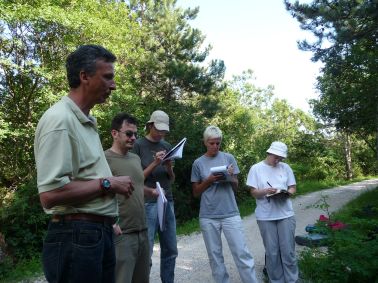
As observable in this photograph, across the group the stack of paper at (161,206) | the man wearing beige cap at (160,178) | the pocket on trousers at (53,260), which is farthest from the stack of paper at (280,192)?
the pocket on trousers at (53,260)

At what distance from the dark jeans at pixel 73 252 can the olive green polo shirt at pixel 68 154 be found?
0.09 meters

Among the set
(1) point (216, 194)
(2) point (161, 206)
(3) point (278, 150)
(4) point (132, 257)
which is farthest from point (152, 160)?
(3) point (278, 150)

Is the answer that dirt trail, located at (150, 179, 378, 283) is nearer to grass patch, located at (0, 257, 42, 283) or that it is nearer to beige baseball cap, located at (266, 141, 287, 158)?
beige baseball cap, located at (266, 141, 287, 158)

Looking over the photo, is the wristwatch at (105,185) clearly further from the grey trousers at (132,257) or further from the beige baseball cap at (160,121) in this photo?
the beige baseball cap at (160,121)

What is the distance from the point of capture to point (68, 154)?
1.88 meters

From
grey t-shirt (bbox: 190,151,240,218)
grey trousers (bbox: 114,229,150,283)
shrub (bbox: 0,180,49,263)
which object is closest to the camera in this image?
grey trousers (bbox: 114,229,150,283)

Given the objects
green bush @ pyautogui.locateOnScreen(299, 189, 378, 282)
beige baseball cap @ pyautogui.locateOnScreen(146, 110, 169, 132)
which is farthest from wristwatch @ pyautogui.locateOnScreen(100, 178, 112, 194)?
green bush @ pyautogui.locateOnScreen(299, 189, 378, 282)

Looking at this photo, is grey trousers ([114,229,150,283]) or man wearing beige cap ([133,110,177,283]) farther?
man wearing beige cap ([133,110,177,283])

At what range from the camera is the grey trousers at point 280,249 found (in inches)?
178

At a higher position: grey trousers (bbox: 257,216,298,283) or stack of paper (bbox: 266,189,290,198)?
stack of paper (bbox: 266,189,290,198)

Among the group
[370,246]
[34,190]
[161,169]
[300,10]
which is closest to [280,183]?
[370,246]

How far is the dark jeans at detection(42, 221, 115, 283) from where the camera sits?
1.95 metres

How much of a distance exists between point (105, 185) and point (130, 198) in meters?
1.41

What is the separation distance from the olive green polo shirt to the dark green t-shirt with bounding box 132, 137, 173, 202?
2.16 meters
